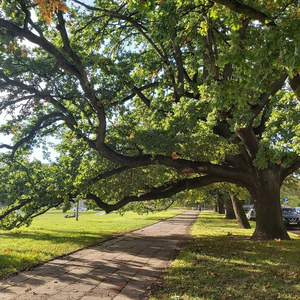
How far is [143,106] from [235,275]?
8545 millimetres

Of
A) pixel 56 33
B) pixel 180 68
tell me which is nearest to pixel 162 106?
pixel 180 68

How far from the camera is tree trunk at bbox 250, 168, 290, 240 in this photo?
10680 mm

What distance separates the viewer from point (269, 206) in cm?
1067

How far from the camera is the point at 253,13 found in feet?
15.0

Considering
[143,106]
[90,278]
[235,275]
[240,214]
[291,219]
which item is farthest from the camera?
[291,219]

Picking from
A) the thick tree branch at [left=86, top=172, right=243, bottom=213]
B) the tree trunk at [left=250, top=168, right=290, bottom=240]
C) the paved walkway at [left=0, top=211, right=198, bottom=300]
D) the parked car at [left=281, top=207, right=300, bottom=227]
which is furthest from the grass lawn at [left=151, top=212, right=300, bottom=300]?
the parked car at [left=281, top=207, right=300, bottom=227]

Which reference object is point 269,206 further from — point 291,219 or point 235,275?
point 291,219

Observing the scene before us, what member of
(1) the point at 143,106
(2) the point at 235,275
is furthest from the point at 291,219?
(2) the point at 235,275

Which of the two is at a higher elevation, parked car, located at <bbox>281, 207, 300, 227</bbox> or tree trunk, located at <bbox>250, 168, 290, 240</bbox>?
tree trunk, located at <bbox>250, 168, 290, 240</bbox>

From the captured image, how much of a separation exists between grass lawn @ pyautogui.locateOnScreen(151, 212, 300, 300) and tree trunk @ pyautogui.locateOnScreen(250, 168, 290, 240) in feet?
6.58

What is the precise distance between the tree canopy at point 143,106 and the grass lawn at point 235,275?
9.47 ft

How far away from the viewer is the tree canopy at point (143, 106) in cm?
676

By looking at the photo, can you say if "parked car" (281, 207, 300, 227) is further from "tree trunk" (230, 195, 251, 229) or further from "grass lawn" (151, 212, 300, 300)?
"grass lawn" (151, 212, 300, 300)

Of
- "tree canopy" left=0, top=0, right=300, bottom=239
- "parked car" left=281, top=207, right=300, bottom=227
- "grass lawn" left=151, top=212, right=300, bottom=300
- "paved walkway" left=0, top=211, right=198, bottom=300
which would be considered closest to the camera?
"grass lawn" left=151, top=212, right=300, bottom=300
